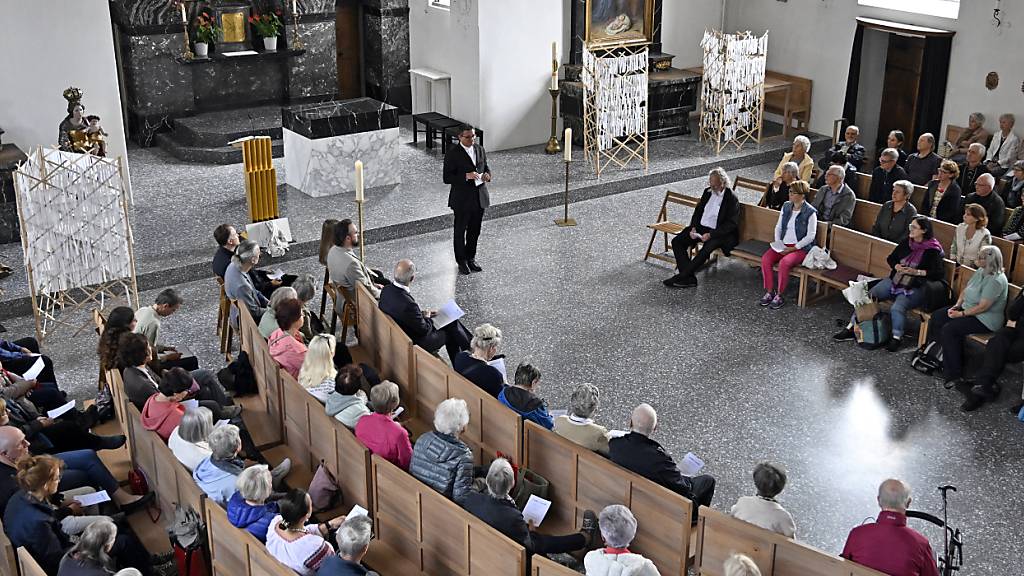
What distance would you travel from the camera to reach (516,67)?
47.7 ft

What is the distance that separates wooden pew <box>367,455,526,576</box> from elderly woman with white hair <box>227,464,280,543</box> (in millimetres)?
639

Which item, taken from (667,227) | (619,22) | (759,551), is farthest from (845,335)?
(619,22)

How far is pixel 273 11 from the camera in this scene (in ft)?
51.0

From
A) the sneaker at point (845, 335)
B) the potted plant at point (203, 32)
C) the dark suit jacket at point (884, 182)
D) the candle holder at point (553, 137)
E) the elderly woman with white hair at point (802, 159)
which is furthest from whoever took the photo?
the potted plant at point (203, 32)

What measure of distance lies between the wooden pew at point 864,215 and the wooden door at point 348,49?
29.6ft

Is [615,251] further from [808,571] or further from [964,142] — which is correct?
[808,571]

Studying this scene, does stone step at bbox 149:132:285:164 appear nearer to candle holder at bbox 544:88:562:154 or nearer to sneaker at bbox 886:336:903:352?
candle holder at bbox 544:88:562:154

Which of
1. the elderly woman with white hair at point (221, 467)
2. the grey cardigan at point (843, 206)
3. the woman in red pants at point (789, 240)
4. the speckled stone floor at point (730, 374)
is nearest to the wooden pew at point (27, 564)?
the elderly woman with white hair at point (221, 467)

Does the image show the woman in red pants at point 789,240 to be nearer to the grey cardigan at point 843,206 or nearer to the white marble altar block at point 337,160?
the grey cardigan at point 843,206

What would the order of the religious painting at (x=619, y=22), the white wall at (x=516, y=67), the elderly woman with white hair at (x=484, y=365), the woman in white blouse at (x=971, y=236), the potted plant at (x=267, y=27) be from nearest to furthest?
1. the elderly woman with white hair at (x=484, y=365)
2. the woman in white blouse at (x=971, y=236)
3. the white wall at (x=516, y=67)
4. the religious painting at (x=619, y=22)
5. the potted plant at (x=267, y=27)

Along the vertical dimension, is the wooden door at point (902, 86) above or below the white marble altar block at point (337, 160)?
above

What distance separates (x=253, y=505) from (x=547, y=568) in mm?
1465

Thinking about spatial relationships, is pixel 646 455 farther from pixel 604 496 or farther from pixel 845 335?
pixel 845 335

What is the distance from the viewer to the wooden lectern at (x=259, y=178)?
10.9m
